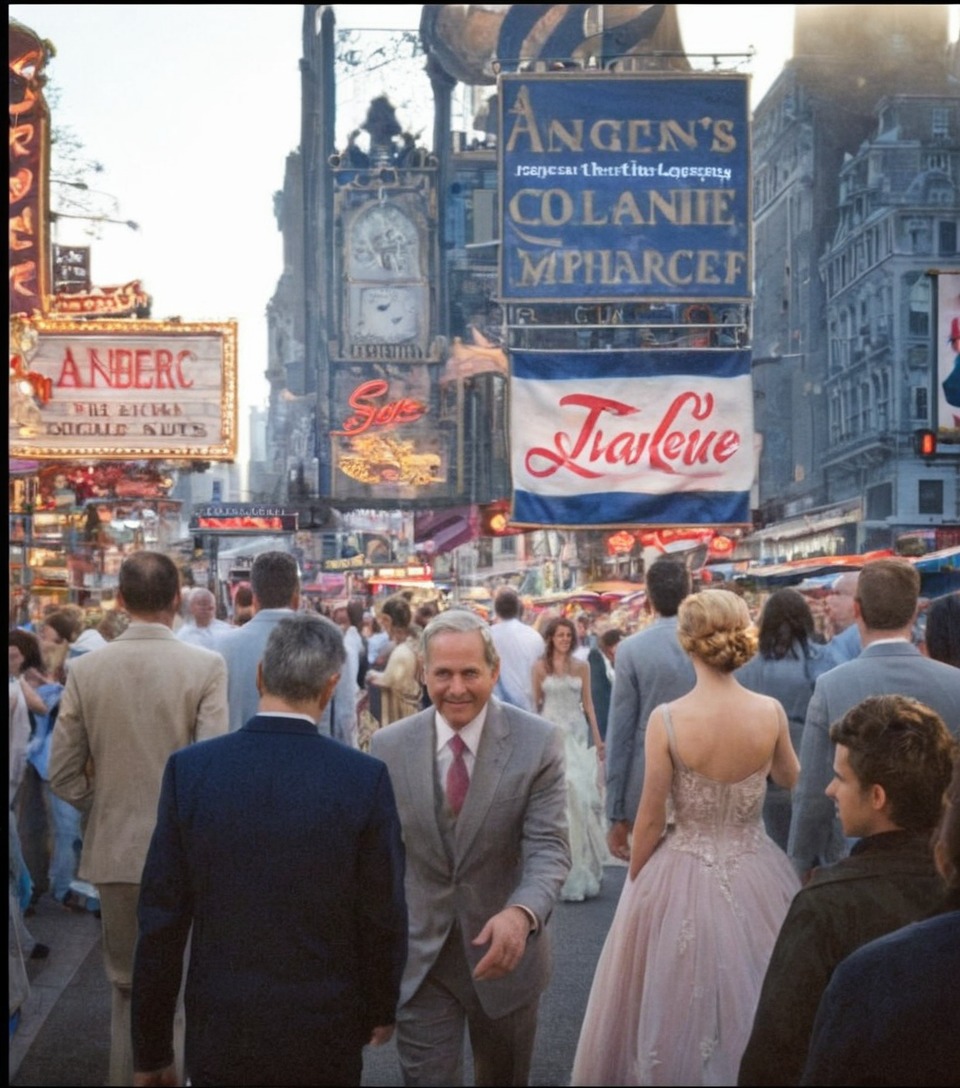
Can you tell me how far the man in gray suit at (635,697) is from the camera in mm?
6805

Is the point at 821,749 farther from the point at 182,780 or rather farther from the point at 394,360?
the point at 394,360

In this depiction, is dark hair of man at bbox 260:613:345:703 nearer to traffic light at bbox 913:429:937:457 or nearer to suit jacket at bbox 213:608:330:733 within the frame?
suit jacket at bbox 213:608:330:733

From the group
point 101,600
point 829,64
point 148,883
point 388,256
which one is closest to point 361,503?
point 101,600

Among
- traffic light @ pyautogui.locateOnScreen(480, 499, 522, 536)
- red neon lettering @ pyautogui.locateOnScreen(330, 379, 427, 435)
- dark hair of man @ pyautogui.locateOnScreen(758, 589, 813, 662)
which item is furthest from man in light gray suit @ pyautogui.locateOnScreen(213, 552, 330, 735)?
red neon lettering @ pyautogui.locateOnScreen(330, 379, 427, 435)

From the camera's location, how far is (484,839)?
436cm

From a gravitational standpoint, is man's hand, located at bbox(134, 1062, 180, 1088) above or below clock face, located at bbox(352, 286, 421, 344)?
below

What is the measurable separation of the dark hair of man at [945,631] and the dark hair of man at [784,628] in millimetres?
1249

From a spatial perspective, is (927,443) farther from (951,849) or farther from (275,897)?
(951,849)

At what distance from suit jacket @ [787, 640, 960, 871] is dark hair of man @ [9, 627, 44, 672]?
5082 mm

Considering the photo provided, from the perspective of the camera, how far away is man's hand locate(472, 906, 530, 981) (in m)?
4.13

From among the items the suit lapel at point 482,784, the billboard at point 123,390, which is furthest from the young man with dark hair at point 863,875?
the billboard at point 123,390

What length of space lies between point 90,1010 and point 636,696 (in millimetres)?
2917

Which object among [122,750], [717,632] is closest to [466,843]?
[717,632]

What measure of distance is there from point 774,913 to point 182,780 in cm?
257
